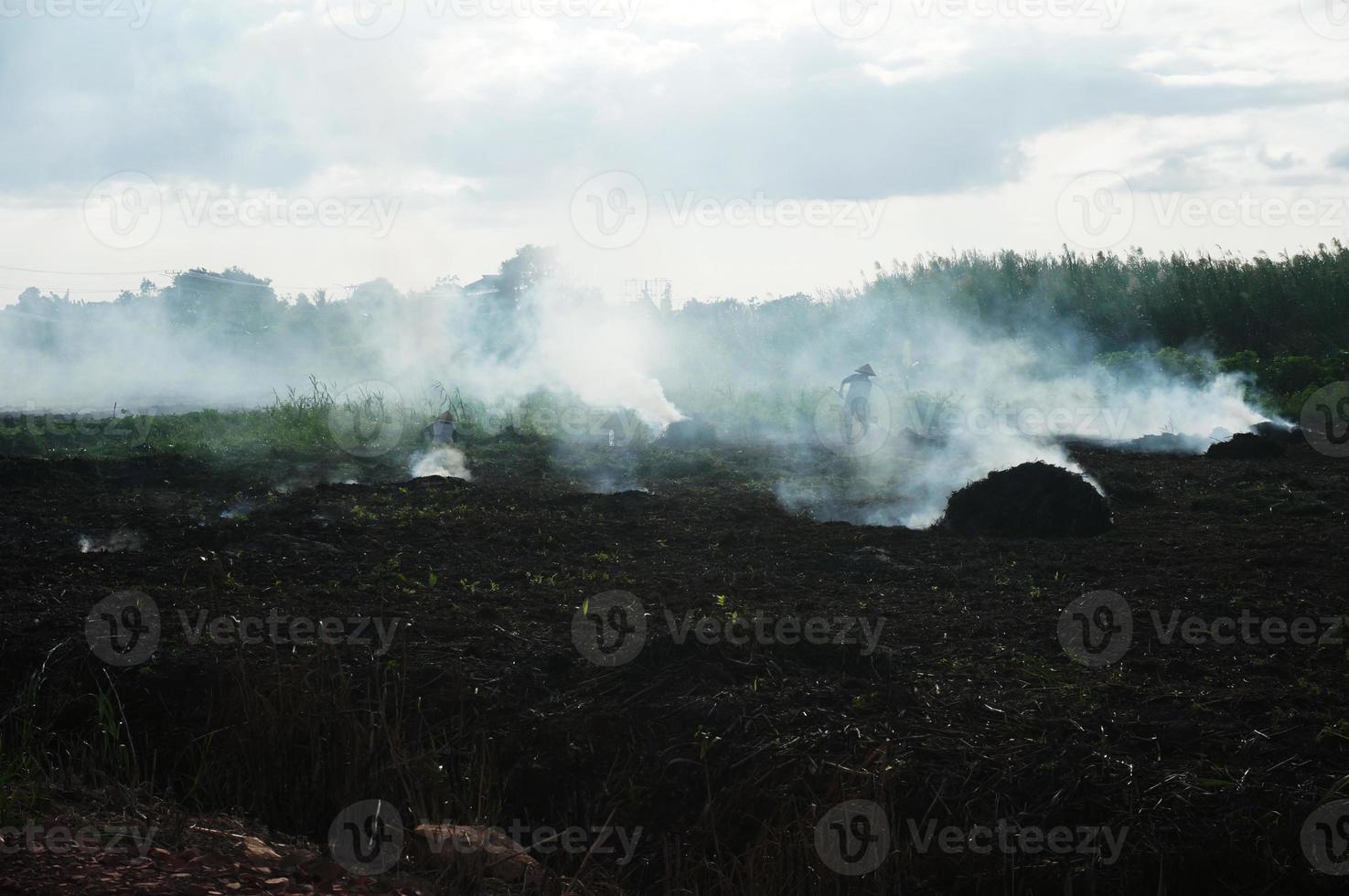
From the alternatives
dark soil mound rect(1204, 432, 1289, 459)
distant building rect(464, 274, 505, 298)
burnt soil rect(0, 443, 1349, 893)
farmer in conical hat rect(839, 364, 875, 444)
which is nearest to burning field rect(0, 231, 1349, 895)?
burnt soil rect(0, 443, 1349, 893)

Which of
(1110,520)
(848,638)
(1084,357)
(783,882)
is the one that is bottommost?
(783,882)

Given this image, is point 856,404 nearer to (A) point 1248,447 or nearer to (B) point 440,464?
(A) point 1248,447

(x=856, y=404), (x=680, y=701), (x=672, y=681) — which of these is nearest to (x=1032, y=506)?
(x=672, y=681)

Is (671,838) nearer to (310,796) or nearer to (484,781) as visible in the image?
(484,781)

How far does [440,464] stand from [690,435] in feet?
16.1

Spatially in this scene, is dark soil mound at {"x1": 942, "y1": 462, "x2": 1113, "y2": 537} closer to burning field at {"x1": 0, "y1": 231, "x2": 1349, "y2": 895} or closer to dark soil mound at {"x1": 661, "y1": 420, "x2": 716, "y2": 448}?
burning field at {"x1": 0, "y1": 231, "x2": 1349, "y2": 895}

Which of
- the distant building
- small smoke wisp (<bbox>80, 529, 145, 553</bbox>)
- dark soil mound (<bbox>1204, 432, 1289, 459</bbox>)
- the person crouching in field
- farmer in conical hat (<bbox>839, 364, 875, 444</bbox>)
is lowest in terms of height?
small smoke wisp (<bbox>80, 529, 145, 553</bbox>)

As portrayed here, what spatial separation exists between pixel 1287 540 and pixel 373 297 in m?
28.8

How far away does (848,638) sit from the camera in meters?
5.44

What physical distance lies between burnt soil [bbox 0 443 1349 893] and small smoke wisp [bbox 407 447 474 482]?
178 inches

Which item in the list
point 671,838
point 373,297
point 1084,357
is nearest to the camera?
point 671,838

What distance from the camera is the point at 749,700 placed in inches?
185

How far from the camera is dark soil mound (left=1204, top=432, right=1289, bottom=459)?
12.6 meters

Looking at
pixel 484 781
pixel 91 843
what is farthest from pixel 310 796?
pixel 91 843
